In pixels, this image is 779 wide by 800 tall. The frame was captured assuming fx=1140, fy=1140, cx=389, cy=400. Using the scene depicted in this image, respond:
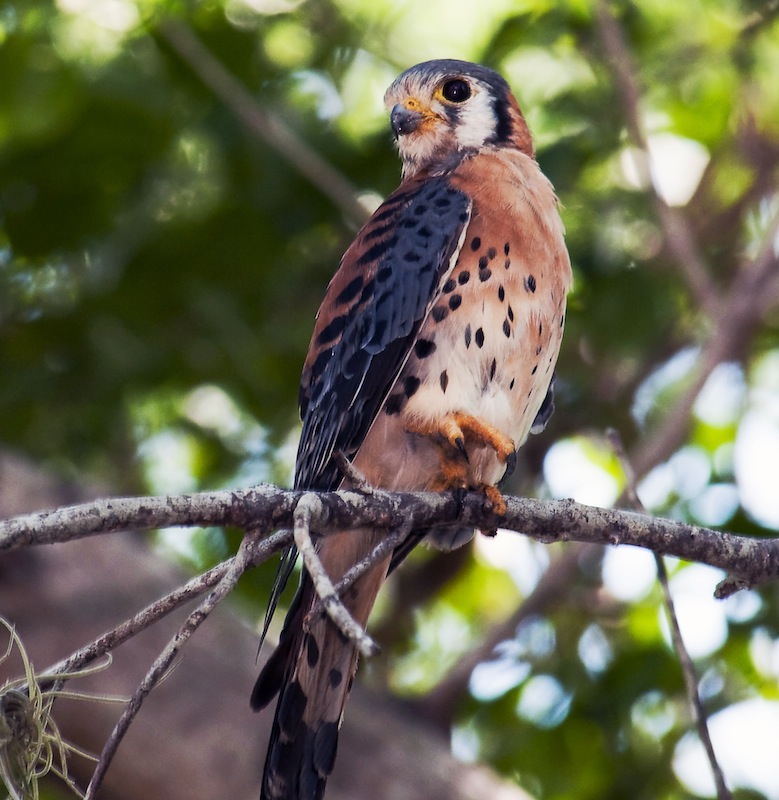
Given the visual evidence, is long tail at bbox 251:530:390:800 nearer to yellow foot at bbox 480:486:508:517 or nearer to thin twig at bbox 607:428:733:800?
yellow foot at bbox 480:486:508:517

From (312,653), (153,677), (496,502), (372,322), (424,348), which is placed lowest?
(153,677)

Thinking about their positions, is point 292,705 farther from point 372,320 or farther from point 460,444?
point 372,320

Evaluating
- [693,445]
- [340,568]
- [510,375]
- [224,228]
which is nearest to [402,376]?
[510,375]

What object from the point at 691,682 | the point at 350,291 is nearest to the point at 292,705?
the point at 691,682

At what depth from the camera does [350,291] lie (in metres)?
3.53

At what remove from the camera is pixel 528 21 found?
462cm

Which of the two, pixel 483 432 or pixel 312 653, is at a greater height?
pixel 483 432

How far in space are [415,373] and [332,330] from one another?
0.39 metres

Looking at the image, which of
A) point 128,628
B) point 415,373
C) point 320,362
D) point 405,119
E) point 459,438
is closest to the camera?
point 128,628

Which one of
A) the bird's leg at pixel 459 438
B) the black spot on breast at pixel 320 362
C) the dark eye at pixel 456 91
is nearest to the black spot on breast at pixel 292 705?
the bird's leg at pixel 459 438

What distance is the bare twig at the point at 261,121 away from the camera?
14.6 ft

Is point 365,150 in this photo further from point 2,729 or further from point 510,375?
point 2,729

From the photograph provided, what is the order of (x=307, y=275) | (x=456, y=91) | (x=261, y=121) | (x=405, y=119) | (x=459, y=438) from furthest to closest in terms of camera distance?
(x=307, y=275) → (x=261, y=121) → (x=456, y=91) → (x=405, y=119) → (x=459, y=438)

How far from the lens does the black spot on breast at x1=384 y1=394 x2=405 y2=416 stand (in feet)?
10.6
